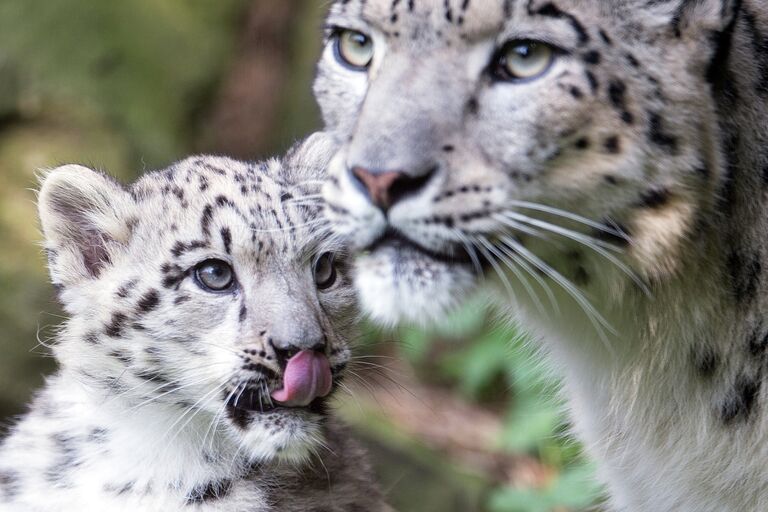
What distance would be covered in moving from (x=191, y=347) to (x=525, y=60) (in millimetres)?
1392

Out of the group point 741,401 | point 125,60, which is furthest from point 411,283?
point 125,60

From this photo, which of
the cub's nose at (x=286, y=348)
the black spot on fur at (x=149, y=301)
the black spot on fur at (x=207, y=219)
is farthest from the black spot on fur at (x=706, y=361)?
the black spot on fur at (x=149, y=301)

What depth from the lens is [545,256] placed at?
122 inches

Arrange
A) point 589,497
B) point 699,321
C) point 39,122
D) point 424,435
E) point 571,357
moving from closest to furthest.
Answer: point 699,321 → point 571,357 → point 589,497 → point 39,122 → point 424,435

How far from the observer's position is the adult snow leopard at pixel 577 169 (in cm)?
283

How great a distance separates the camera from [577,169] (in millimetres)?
A: 2883

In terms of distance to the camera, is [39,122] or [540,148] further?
[39,122]

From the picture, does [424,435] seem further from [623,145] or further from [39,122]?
[623,145]

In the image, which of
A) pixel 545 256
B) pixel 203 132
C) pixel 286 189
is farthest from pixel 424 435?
pixel 545 256

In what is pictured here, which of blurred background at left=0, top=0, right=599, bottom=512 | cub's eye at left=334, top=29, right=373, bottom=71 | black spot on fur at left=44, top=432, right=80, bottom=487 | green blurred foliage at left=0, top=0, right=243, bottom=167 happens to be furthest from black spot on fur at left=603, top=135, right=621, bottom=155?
green blurred foliage at left=0, top=0, right=243, bottom=167

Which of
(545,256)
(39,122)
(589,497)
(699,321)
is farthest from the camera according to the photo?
(39,122)

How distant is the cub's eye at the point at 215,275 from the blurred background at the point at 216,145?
9.91ft

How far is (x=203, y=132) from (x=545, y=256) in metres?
6.63

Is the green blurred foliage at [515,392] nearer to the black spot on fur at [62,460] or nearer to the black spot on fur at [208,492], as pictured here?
the black spot on fur at [208,492]
